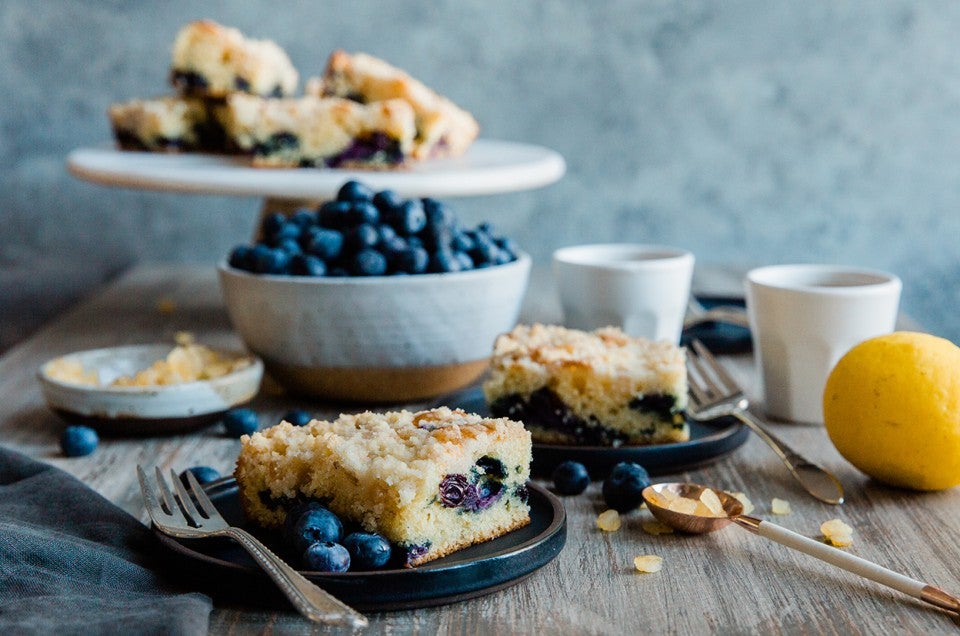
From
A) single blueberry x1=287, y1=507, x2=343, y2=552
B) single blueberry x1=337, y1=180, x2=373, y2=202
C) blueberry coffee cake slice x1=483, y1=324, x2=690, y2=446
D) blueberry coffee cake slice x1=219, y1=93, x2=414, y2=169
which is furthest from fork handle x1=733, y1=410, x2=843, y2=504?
blueberry coffee cake slice x1=219, y1=93, x2=414, y2=169

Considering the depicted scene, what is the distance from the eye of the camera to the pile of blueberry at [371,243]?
1.68 m

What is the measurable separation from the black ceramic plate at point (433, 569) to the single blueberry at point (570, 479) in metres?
0.17

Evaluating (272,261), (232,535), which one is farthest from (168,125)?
(232,535)

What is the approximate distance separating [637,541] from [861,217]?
323 centimetres

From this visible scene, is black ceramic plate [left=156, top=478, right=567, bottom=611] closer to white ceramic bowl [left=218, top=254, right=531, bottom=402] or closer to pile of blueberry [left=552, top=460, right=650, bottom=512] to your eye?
pile of blueberry [left=552, top=460, right=650, bottom=512]

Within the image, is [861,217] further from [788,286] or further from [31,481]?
[31,481]

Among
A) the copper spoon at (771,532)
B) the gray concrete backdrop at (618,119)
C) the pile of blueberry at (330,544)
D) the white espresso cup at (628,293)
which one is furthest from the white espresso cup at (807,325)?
the gray concrete backdrop at (618,119)

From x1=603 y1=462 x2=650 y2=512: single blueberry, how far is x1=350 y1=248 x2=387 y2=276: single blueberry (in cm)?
57

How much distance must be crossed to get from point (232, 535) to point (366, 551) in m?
0.13

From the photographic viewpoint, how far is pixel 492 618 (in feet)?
3.18

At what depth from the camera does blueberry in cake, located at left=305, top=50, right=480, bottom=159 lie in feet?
7.90

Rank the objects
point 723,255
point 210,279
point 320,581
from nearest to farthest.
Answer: point 320,581 → point 210,279 → point 723,255

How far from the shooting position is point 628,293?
1.83 m

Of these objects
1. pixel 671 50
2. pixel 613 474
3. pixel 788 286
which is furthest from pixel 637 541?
pixel 671 50
